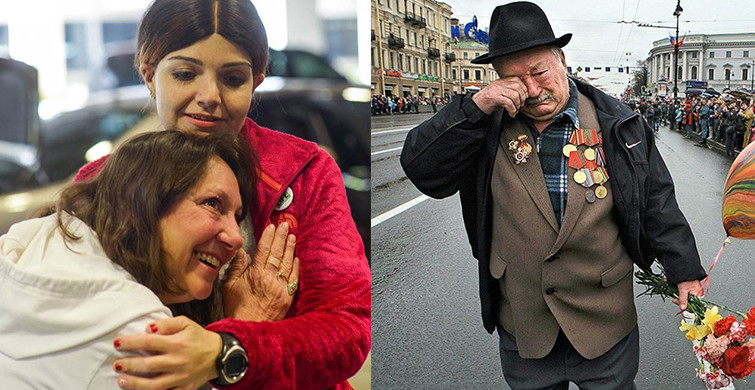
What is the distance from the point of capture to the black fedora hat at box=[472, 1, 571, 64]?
2006 millimetres

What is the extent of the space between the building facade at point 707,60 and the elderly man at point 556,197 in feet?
3.58

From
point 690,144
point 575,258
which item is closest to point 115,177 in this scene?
point 575,258

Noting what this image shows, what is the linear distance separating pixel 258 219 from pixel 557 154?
1.06 metres

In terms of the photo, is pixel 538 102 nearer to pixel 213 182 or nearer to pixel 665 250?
pixel 665 250

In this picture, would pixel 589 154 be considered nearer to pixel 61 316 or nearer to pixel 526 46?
pixel 526 46

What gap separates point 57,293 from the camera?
1.33 metres

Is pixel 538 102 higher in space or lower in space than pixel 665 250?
higher

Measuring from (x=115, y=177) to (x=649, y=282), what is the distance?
1.81m

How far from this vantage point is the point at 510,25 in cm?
202

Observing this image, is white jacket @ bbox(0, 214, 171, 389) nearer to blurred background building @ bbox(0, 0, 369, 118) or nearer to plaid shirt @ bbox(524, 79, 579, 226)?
blurred background building @ bbox(0, 0, 369, 118)

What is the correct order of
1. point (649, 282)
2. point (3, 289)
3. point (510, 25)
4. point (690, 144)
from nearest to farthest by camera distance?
1. point (3, 289)
2. point (510, 25)
3. point (649, 282)
4. point (690, 144)

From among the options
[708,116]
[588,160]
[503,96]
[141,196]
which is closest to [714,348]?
[588,160]

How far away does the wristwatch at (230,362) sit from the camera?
147 centimetres

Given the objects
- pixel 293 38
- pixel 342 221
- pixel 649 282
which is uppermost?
pixel 293 38
